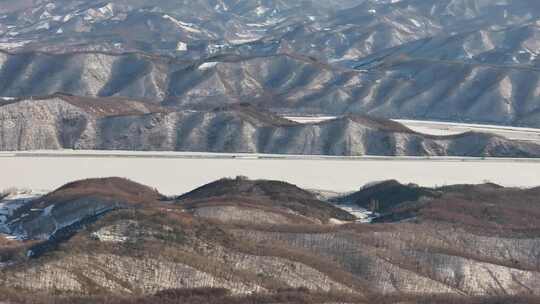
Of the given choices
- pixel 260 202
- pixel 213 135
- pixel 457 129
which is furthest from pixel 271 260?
pixel 457 129

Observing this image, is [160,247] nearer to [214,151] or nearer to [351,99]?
[214,151]

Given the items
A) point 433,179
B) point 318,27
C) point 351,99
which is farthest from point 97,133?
point 318,27

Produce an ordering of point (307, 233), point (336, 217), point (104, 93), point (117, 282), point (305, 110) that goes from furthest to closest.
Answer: point (104, 93) < point (305, 110) < point (336, 217) < point (307, 233) < point (117, 282)

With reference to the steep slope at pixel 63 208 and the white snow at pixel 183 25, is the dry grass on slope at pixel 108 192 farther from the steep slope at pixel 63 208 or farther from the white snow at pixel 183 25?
the white snow at pixel 183 25

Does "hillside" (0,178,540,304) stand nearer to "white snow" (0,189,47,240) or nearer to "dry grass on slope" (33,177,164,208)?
"dry grass on slope" (33,177,164,208)

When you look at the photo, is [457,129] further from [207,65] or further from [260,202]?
[260,202]
